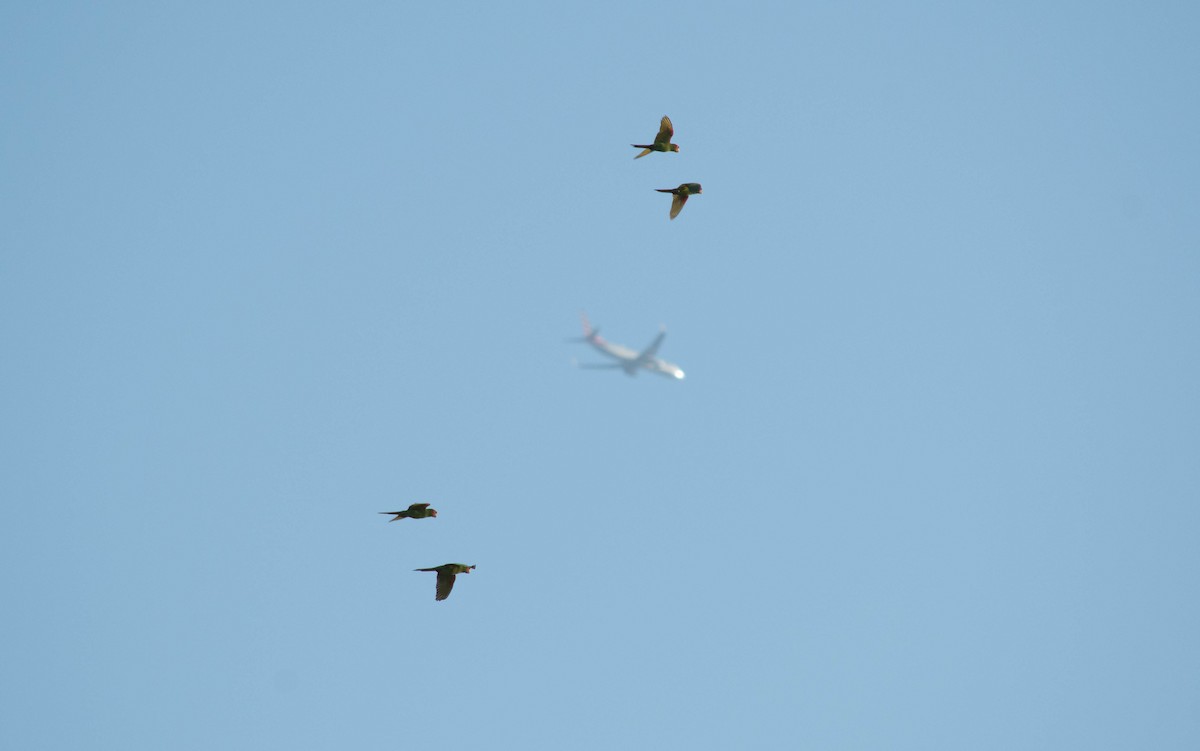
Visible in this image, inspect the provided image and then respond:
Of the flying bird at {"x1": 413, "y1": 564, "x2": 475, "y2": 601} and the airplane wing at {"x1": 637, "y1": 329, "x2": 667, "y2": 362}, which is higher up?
the airplane wing at {"x1": 637, "y1": 329, "x2": 667, "y2": 362}

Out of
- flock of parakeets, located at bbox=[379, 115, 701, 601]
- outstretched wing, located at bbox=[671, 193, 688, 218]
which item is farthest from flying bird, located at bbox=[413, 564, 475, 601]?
outstretched wing, located at bbox=[671, 193, 688, 218]

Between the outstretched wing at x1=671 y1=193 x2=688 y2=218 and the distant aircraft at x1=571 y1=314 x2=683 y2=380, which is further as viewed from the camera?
the distant aircraft at x1=571 y1=314 x2=683 y2=380

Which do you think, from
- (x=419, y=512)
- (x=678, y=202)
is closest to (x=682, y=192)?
(x=678, y=202)

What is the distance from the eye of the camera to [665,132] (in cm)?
3606

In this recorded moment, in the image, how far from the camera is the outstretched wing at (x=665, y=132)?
3591cm

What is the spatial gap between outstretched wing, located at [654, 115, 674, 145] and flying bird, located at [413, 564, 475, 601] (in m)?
11.9

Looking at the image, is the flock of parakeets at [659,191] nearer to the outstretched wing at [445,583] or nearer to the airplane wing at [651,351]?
the outstretched wing at [445,583]

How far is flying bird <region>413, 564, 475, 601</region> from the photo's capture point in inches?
1389

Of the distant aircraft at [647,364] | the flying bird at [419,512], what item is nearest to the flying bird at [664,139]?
the flying bird at [419,512]

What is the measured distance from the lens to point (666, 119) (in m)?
35.9

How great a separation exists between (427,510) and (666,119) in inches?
457

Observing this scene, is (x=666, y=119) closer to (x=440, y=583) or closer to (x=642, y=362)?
(x=440, y=583)

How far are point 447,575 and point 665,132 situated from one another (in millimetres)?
12602

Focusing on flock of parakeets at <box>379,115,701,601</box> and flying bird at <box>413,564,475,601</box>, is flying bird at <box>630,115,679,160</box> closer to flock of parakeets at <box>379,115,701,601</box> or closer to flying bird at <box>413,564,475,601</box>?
flock of parakeets at <box>379,115,701,601</box>
